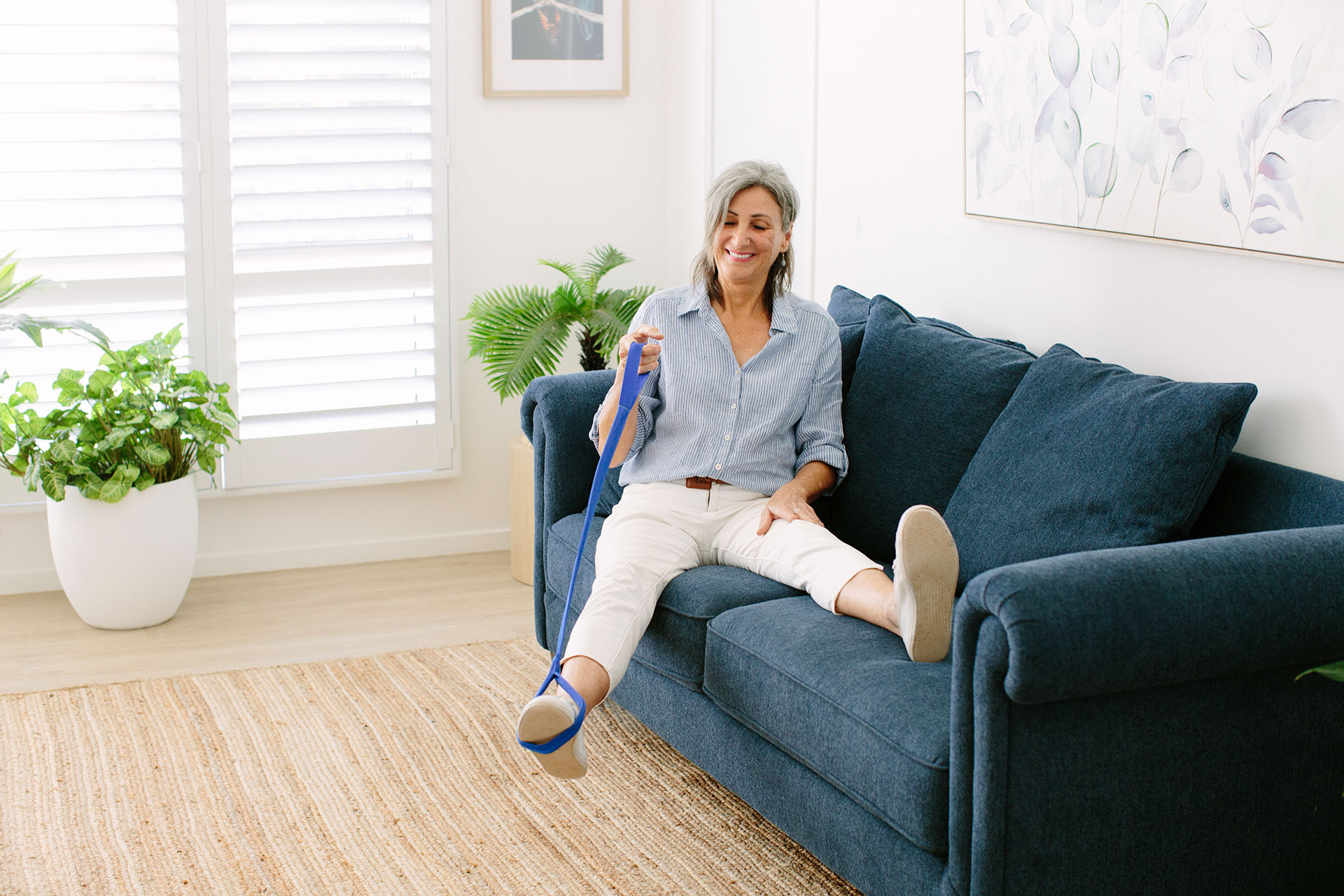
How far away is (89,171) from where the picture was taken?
11.6 feet

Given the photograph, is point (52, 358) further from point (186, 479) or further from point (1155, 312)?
point (1155, 312)

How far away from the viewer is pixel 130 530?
3318 millimetres

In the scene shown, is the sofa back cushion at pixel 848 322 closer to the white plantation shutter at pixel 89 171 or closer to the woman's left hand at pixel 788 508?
the woman's left hand at pixel 788 508

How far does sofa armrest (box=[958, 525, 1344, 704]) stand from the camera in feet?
5.36

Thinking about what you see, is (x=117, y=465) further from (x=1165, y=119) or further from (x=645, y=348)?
(x=1165, y=119)

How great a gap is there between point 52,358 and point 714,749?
7.40 ft

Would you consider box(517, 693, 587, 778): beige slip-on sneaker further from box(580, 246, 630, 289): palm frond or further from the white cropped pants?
box(580, 246, 630, 289): palm frond

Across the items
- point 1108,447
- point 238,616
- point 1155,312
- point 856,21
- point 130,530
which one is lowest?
point 238,616

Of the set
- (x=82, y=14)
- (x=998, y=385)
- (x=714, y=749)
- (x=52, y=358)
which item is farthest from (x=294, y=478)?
(x=998, y=385)

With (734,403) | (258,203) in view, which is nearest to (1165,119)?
(734,403)

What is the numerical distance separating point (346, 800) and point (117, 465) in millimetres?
1275

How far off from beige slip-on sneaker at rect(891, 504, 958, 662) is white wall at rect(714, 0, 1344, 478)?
2.20 ft

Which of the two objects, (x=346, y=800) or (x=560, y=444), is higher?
(x=560, y=444)

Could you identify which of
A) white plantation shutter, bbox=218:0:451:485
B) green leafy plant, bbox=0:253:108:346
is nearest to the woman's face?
white plantation shutter, bbox=218:0:451:485
